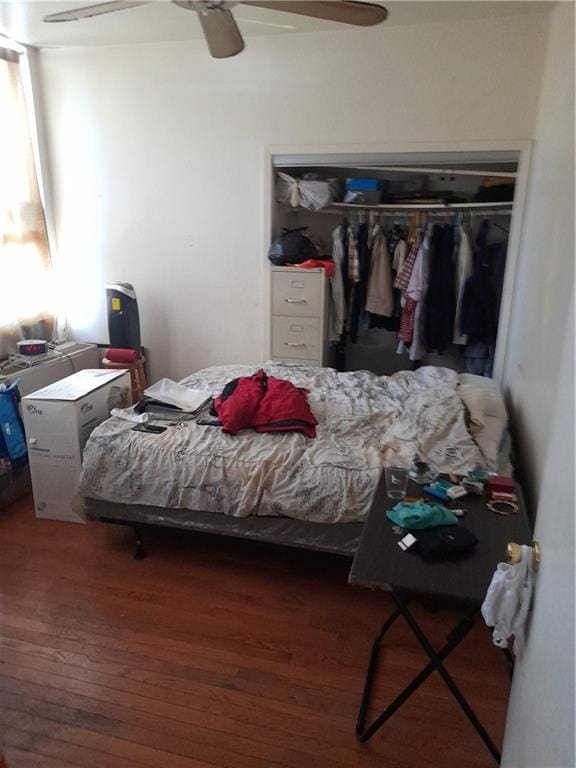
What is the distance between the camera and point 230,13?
6.34 ft

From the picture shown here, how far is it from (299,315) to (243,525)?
72.9 inches

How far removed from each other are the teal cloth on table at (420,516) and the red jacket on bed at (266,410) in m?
0.86

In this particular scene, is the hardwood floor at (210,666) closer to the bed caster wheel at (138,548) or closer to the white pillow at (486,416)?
the bed caster wheel at (138,548)

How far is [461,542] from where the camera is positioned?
133 centimetres

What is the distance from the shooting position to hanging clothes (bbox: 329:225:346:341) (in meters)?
3.62

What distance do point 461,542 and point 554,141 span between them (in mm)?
2031

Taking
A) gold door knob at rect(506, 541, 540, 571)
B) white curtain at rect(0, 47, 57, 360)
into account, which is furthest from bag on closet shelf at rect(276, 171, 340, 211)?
gold door knob at rect(506, 541, 540, 571)

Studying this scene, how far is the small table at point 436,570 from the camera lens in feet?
3.96

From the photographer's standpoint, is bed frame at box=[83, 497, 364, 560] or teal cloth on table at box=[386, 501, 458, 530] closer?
teal cloth on table at box=[386, 501, 458, 530]

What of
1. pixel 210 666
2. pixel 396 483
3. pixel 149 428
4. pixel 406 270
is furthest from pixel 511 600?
pixel 406 270

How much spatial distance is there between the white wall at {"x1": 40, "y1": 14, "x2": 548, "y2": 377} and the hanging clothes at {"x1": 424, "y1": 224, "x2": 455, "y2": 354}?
2.01ft

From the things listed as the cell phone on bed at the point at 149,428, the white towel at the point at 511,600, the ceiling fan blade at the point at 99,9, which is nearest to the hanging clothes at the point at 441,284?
the cell phone on bed at the point at 149,428

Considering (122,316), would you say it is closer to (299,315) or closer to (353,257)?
(299,315)

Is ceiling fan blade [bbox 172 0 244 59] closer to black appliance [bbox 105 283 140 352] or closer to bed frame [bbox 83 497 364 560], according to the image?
black appliance [bbox 105 283 140 352]
